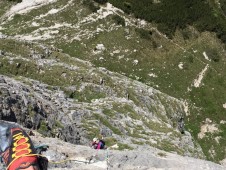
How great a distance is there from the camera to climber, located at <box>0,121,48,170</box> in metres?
8.12

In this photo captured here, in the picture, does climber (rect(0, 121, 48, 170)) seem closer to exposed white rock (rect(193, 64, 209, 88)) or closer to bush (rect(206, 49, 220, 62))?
exposed white rock (rect(193, 64, 209, 88))

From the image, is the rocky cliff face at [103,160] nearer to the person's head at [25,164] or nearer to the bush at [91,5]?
the person's head at [25,164]

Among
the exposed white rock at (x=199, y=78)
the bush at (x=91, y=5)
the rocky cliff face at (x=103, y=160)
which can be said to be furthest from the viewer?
the bush at (x=91, y=5)

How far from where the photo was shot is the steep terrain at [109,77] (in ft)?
84.2

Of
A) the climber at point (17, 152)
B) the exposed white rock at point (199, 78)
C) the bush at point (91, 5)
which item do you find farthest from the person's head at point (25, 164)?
the bush at point (91, 5)

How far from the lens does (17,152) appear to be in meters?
8.82

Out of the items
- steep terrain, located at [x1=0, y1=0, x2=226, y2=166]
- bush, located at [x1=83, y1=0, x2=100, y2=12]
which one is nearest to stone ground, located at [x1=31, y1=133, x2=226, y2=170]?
steep terrain, located at [x1=0, y1=0, x2=226, y2=166]

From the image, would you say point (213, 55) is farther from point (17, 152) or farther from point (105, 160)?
point (17, 152)

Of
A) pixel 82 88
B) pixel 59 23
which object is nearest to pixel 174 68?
pixel 59 23

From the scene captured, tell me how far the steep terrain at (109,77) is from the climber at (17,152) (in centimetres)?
1073

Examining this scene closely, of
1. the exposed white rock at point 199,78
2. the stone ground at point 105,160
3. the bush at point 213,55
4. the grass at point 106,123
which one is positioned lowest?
the exposed white rock at point 199,78

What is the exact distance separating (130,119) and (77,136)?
24.6 feet

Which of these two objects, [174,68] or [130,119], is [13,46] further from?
[174,68]

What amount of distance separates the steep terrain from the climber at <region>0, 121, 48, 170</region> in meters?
10.7
